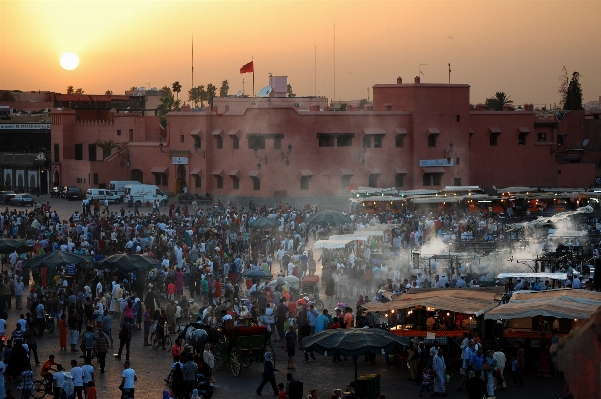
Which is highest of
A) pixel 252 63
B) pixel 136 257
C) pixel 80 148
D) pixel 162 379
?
pixel 252 63

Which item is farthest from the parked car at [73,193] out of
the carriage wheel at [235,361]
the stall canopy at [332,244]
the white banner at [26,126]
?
the carriage wheel at [235,361]

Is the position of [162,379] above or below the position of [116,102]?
below

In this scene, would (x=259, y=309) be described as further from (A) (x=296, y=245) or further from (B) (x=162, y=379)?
(A) (x=296, y=245)

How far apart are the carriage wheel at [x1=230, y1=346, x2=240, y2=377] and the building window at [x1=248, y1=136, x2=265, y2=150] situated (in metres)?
36.1

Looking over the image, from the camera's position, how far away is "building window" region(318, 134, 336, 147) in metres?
56.2

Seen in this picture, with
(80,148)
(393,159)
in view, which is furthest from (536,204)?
(80,148)

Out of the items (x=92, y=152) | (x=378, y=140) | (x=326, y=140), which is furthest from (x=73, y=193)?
(x=378, y=140)

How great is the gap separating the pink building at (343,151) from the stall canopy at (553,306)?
35.4m

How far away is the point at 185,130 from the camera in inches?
2312

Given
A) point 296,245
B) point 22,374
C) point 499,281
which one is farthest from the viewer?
point 296,245

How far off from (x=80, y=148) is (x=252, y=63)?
1465 centimetres

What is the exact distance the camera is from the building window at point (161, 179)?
197 ft

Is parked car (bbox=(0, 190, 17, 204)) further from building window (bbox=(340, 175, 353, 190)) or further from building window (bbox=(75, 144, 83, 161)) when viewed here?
building window (bbox=(340, 175, 353, 190))

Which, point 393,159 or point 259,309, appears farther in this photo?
point 393,159
